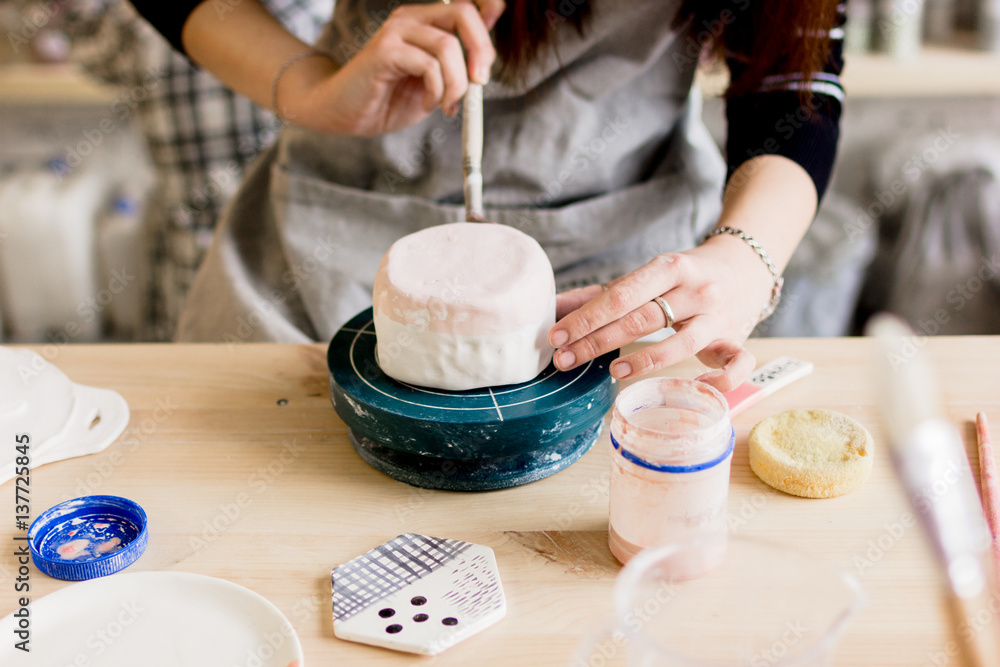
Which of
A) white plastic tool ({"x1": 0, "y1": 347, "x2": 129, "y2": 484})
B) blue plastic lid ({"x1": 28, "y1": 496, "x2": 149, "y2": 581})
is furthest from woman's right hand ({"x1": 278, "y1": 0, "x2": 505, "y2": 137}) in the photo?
blue plastic lid ({"x1": 28, "y1": 496, "x2": 149, "y2": 581})

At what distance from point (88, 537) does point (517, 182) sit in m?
0.70

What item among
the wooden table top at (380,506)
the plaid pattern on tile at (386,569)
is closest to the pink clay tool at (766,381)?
the wooden table top at (380,506)

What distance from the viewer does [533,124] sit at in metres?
1.11

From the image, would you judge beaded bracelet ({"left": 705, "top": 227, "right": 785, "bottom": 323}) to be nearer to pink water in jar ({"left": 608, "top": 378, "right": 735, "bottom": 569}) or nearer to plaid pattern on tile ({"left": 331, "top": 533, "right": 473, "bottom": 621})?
pink water in jar ({"left": 608, "top": 378, "right": 735, "bottom": 569})

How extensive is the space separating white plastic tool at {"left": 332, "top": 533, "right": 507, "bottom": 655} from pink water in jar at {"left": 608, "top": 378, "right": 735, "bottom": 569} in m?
0.11

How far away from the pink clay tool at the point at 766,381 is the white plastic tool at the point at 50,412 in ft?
2.07

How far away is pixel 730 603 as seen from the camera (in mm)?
525

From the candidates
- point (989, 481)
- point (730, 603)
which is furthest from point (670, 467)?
point (989, 481)

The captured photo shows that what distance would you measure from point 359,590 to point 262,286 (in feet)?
2.25

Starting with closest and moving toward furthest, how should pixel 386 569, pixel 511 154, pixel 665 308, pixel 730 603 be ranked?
pixel 730 603 < pixel 386 569 < pixel 665 308 < pixel 511 154

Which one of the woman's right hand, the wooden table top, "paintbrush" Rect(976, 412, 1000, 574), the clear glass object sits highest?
the woman's right hand

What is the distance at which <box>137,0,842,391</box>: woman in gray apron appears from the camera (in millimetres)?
1029

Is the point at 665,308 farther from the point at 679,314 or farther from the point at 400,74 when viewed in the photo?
the point at 400,74

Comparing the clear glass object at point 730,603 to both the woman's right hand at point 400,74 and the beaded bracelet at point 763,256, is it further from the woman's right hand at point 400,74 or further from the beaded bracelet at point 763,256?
the woman's right hand at point 400,74
